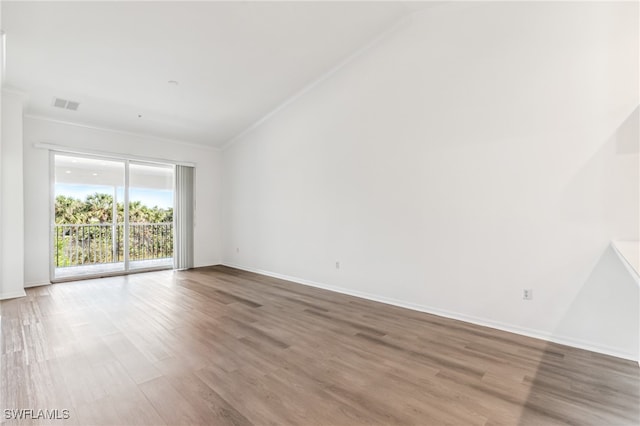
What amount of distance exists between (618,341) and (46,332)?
5288mm

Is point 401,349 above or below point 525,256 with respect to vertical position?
below

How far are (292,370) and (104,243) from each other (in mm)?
5465

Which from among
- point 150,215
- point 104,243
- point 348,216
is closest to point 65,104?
point 150,215

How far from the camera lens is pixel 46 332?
9.63ft

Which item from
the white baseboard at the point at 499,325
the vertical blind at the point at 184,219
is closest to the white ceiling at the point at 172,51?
the vertical blind at the point at 184,219

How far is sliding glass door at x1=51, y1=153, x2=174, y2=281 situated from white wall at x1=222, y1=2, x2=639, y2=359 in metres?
3.68

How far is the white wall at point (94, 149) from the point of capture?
4789 millimetres

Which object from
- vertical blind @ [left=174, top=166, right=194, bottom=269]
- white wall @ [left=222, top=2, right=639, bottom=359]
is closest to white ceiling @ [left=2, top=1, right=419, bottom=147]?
white wall @ [left=222, top=2, right=639, bottom=359]

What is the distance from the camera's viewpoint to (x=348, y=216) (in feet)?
14.8

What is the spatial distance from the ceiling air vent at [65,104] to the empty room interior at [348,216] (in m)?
0.04

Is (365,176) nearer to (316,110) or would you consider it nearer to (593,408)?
(316,110)

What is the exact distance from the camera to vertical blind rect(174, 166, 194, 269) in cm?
647

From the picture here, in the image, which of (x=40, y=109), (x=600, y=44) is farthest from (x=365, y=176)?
(x=40, y=109)

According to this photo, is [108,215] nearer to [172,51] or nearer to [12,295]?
[12,295]
